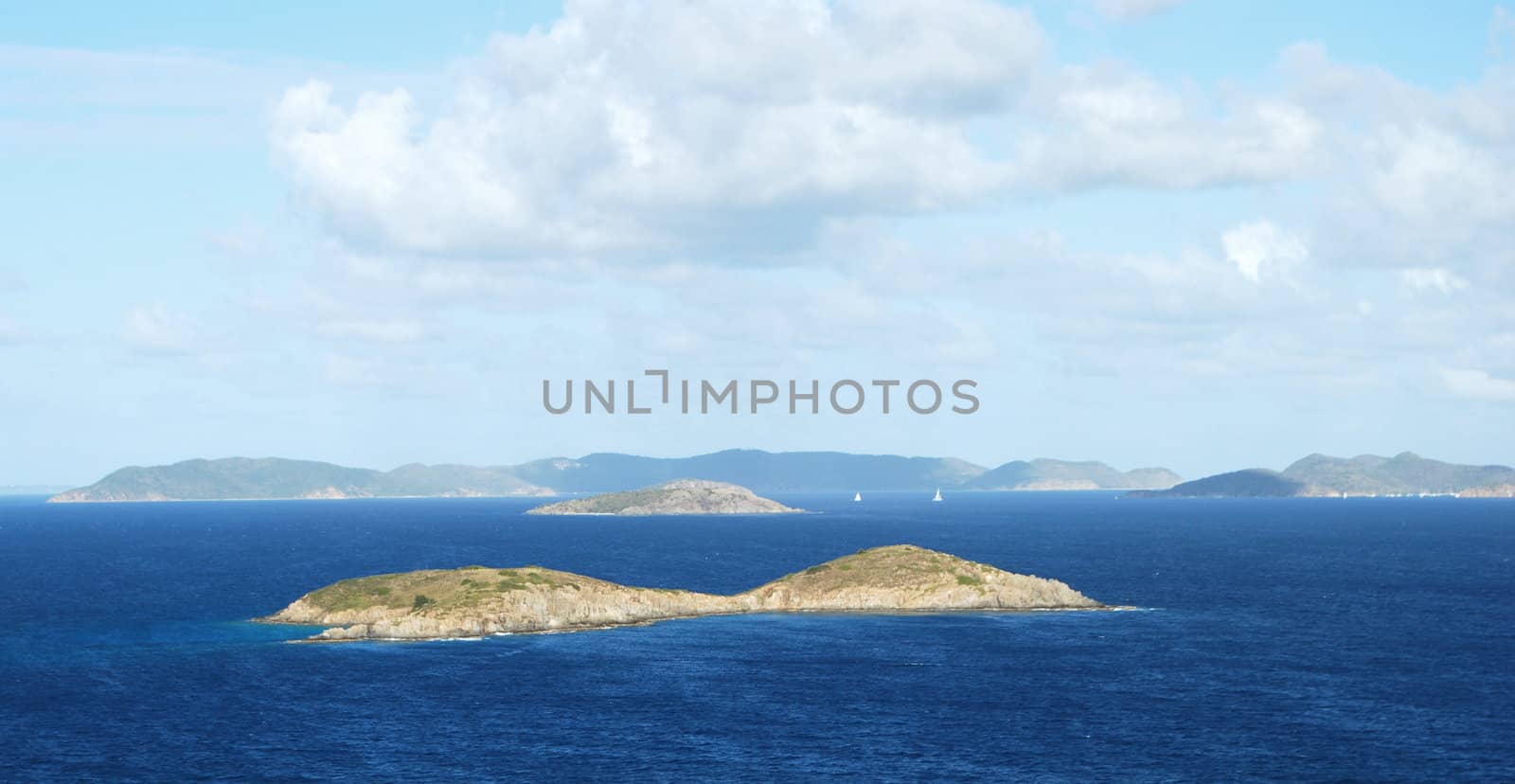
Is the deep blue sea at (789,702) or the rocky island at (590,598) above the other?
the rocky island at (590,598)

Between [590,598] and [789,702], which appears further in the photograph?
[590,598]

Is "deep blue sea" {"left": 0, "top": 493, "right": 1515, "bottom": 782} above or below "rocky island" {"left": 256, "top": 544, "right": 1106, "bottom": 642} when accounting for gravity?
Result: below

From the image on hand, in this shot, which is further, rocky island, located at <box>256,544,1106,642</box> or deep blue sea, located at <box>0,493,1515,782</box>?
rocky island, located at <box>256,544,1106,642</box>

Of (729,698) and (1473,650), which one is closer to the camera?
(729,698)

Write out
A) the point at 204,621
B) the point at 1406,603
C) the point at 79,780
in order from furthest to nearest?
the point at 1406,603, the point at 204,621, the point at 79,780

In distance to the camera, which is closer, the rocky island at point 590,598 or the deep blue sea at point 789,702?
the deep blue sea at point 789,702

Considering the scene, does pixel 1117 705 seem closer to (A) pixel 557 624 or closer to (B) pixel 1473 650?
(B) pixel 1473 650

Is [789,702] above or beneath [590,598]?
beneath

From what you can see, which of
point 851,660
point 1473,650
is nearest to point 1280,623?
point 1473,650
